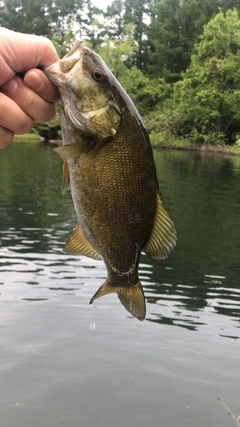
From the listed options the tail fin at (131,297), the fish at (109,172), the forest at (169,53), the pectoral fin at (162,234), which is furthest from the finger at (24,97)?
the forest at (169,53)

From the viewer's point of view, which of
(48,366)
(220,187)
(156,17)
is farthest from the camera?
(156,17)

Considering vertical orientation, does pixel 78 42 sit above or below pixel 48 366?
above

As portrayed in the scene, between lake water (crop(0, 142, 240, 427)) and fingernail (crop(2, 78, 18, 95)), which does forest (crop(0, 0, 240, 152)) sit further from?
fingernail (crop(2, 78, 18, 95))

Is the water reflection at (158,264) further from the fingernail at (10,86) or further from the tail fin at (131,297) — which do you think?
the fingernail at (10,86)

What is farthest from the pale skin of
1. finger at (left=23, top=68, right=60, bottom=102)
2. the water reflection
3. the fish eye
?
the water reflection

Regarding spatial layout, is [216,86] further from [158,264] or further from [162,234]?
[162,234]

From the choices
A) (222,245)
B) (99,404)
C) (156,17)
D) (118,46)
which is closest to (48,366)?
(99,404)

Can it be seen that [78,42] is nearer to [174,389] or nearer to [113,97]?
[113,97]

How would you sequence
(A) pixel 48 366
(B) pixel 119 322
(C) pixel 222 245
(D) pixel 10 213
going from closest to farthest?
(A) pixel 48 366 → (B) pixel 119 322 → (C) pixel 222 245 → (D) pixel 10 213
